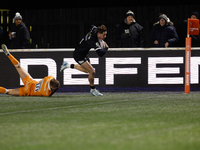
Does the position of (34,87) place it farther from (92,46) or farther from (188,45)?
(188,45)

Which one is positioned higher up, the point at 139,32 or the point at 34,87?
the point at 139,32

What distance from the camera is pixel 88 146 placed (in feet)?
13.9

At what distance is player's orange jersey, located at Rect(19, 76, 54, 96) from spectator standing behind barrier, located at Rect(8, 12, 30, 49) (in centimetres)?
334

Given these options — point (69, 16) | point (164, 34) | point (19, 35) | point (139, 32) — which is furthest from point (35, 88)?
point (69, 16)

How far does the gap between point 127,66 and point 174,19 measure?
517 centimetres

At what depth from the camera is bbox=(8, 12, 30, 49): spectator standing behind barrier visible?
13.1 m

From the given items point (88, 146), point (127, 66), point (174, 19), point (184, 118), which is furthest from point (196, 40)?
point (88, 146)

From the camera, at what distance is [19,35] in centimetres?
1325

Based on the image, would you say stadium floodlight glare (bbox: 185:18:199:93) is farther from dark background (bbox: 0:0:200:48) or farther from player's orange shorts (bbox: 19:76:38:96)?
dark background (bbox: 0:0:200:48)

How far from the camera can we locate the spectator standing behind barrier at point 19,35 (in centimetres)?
1312

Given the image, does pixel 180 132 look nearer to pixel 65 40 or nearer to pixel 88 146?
pixel 88 146

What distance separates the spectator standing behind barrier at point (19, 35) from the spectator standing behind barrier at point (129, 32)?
2.77 meters

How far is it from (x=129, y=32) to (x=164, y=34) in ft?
3.33

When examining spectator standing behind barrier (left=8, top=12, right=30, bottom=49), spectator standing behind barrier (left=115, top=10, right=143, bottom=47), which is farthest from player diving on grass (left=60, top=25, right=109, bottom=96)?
spectator standing behind barrier (left=8, top=12, right=30, bottom=49)
